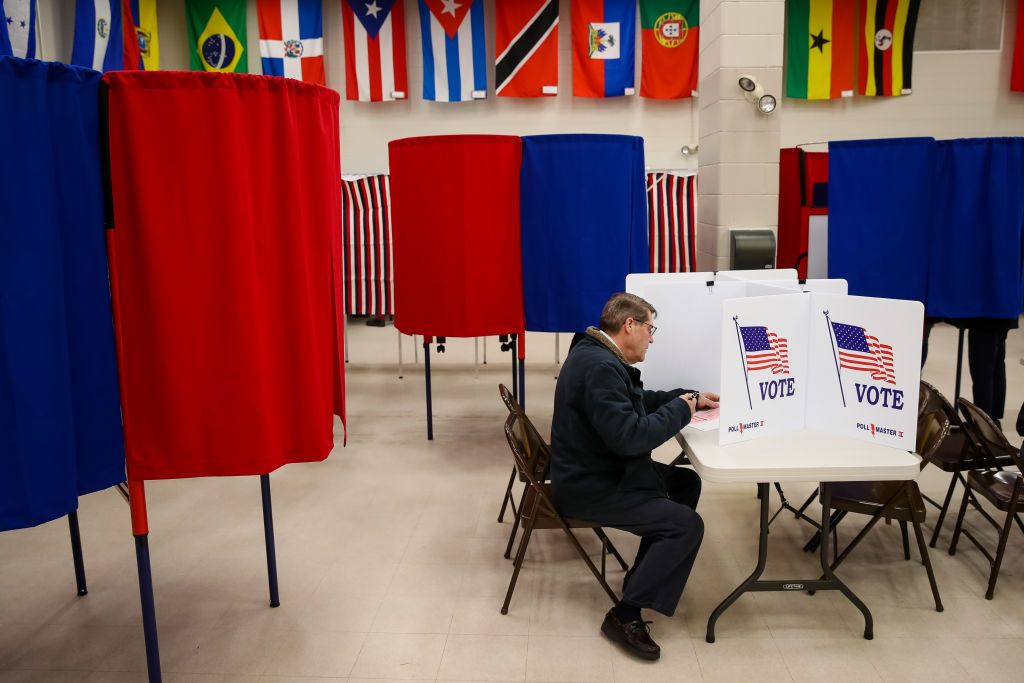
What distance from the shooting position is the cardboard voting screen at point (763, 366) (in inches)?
101

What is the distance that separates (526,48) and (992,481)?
7.12m

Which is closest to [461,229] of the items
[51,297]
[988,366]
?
[51,297]

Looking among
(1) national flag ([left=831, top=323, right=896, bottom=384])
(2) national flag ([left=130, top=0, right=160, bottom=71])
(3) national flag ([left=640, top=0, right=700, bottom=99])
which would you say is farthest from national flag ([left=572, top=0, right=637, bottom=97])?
(1) national flag ([left=831, top=323, right=896, bottom=384])

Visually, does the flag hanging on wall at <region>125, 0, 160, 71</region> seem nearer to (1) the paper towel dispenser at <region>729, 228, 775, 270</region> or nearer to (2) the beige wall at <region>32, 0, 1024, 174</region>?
(2) the beige wall at <region>32, 0, 1024, 174</region>

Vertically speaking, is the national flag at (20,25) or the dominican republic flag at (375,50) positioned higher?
the dominican republic flag at (375,50)

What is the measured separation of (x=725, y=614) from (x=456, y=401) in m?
3.28

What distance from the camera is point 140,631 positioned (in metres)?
2.77

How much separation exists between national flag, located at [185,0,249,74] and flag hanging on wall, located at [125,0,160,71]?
493 mm

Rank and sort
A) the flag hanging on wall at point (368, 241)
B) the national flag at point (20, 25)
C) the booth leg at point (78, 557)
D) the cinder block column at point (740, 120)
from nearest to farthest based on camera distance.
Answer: the booth leg at point (78, 557), the cinder block column at point (740, 120), the national flag at point (20, 25), the flag hanging on wall at point (368, 241)

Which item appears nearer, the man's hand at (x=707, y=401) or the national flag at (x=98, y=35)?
the man's hand at (x=707, y=401)

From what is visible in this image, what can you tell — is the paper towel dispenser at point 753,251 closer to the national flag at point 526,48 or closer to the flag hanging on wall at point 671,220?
the flag hanging on wall at point 671,220

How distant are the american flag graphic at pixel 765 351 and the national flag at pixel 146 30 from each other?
7564mm

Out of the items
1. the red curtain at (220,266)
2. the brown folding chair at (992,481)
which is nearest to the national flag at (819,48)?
the brown folding chair at (992,481)

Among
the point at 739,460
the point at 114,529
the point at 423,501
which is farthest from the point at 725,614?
the point at 114,529
